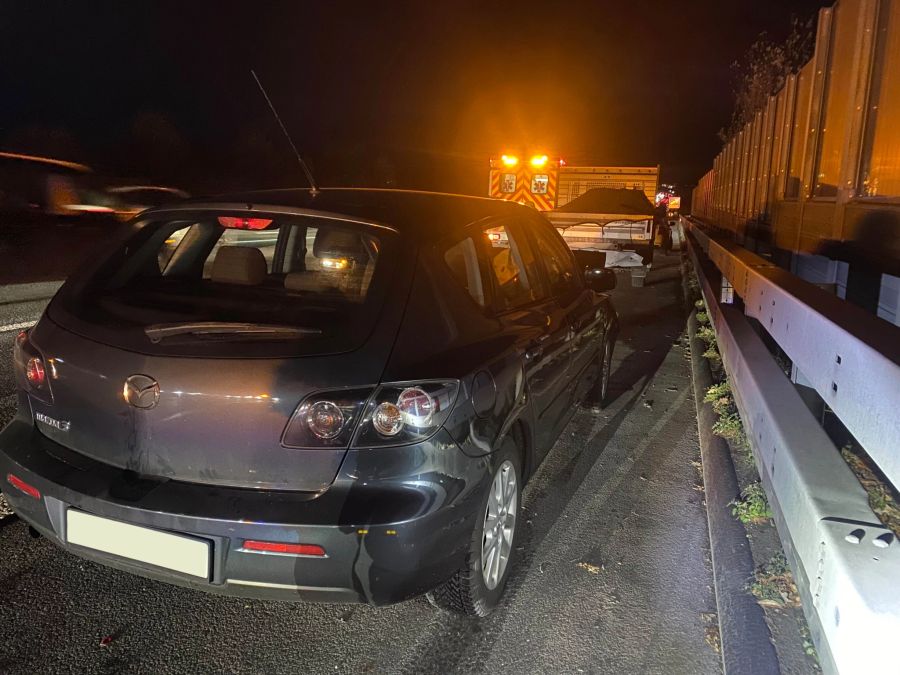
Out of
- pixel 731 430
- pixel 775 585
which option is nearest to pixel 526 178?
pixel 731 430

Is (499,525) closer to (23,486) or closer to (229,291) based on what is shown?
(229,291)

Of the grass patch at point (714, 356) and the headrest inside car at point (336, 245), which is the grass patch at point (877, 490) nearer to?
the headrest inside car at point (336, 245)

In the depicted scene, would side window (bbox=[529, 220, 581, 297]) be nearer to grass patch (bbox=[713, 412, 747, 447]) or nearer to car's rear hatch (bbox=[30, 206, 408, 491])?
grass patch (bbox=[713, 412, 747, 447])

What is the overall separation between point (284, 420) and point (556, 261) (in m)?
2.53

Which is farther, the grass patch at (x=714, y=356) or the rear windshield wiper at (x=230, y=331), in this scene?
the grass patch at (x=714, y=356)

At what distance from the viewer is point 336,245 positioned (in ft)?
10.7

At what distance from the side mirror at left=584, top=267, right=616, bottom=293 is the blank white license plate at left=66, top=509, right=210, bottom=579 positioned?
3.34 m

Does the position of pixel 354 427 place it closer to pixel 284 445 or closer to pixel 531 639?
pixel 284 445

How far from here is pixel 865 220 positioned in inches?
208

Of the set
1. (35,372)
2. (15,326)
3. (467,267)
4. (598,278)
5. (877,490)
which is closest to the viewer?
(35,372)

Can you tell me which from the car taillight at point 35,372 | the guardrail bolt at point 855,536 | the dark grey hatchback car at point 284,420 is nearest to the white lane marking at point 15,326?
the dark grey hatchback car at point 284,420

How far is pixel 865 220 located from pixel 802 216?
228 cm

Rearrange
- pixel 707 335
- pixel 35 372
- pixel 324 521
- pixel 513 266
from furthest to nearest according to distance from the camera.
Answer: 1. pixel 707 335
2. pixel 513 266
3. pixel 35 372
4. pixel 324 521

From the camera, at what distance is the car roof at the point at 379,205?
2854mm
